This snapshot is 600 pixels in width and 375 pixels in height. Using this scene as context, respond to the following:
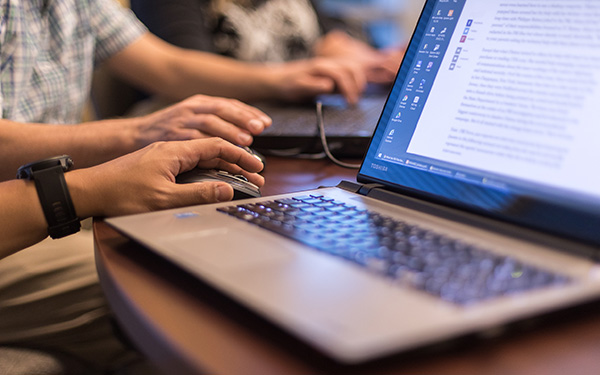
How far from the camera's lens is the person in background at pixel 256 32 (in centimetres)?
163

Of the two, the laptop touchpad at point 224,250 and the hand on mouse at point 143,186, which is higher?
the laptop touchpad at point 224,250

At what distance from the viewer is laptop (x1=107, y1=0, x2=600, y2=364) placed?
30 centimetres

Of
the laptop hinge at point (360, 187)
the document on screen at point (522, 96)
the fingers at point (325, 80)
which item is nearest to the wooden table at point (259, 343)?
the document on screen at point (522, 96)

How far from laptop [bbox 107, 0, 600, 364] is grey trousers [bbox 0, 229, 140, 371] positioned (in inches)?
13.5

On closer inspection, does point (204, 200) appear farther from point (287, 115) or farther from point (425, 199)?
point (287, 115)

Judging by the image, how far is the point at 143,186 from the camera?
562 mm

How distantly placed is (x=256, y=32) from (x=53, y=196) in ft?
4.30

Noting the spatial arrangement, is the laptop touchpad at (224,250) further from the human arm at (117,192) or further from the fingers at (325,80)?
the fingers at (325,80)

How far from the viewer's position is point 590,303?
0.35 metres

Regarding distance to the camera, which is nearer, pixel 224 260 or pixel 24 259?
pixel 224 260

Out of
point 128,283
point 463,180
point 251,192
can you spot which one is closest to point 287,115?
point 251,192

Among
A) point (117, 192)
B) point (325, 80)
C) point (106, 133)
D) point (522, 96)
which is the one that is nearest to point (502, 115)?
point (522, 96)

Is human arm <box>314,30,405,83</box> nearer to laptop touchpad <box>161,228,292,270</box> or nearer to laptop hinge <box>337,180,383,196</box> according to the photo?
laptop hinge <box>337,180,383,196</box>

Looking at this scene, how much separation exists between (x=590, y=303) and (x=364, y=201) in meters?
0.25
